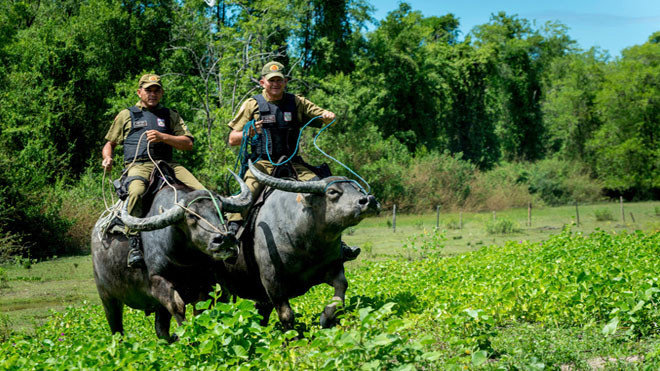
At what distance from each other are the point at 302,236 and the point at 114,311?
2.73 m

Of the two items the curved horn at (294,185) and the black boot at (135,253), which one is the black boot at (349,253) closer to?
the curved horn at (294,185)

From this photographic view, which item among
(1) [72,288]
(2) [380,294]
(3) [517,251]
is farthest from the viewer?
(1) [72,288]

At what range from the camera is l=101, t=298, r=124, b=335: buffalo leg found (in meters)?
7.74

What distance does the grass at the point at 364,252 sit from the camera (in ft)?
40.7

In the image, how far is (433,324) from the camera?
677cm

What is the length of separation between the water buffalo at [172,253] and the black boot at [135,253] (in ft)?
0.25

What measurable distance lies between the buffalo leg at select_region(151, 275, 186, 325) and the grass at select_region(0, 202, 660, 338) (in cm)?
386

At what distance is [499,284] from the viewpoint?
8.14 m

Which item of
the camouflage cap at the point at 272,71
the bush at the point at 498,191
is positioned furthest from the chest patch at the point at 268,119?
the bush at the point at 498,191

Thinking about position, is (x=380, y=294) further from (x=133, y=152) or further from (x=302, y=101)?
(x=133, y=152)

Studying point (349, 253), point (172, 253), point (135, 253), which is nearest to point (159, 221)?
point (172, 253)

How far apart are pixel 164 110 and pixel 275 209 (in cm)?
188

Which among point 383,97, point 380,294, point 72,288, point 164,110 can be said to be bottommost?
point 72,288

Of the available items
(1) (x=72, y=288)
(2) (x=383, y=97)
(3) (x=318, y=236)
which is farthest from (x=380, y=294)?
(2) (x=383, y=97)
